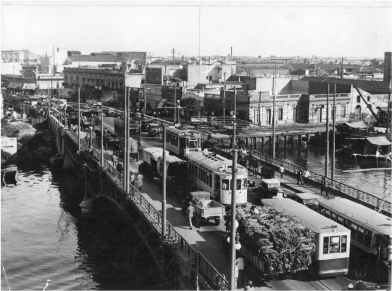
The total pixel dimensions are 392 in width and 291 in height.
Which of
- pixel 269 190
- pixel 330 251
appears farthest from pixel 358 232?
pixel 269 190

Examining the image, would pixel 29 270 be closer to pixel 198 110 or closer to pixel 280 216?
pixel 280 216

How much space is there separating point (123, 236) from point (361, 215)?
16684mm

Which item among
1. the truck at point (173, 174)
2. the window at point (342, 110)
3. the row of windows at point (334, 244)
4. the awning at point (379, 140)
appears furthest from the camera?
the window at point (342, 110)

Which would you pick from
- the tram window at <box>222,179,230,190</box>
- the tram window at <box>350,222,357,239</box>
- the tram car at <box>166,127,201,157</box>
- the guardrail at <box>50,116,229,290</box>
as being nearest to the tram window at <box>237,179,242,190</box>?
the tram window at <box>222,179,230,190</box>

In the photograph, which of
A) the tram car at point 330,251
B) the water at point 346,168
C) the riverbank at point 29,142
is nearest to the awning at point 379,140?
the water at point 346,168

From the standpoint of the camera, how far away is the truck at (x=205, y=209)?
894 inches

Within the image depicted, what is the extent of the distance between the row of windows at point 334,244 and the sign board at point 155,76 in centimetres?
8182

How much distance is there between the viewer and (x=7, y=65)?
508ft

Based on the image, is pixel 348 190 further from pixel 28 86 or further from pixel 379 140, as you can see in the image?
pixel 28 86

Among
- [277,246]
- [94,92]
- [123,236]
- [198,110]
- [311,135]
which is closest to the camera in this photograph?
[277,246]

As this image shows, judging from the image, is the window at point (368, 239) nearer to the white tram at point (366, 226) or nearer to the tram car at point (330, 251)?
the white tram at point (366, 226)

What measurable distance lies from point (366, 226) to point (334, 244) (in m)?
2.13

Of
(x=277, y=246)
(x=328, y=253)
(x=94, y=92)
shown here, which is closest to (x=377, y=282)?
(x=328, y=253)

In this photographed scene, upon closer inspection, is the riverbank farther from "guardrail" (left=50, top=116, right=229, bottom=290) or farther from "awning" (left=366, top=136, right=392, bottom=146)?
"awning" (left=366, top=136, right=392, bottom=146)
